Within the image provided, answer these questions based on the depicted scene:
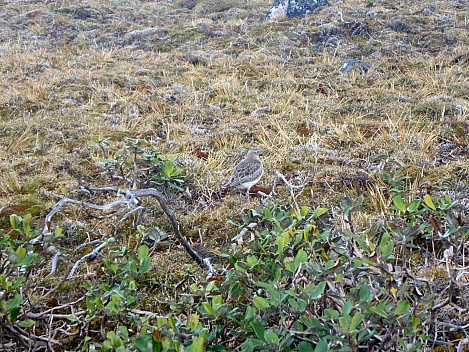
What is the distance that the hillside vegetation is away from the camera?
1.93 m

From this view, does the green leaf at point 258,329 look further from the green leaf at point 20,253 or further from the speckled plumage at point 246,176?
the speckled plumage at point 246,176

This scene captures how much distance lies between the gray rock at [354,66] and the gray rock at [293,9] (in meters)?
7.60

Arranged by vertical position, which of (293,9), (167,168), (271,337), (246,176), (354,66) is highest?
(293,9)

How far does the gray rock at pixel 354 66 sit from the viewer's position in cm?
1040

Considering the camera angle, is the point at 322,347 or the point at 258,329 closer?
the point at 322,347

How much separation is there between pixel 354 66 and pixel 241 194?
7.18 m

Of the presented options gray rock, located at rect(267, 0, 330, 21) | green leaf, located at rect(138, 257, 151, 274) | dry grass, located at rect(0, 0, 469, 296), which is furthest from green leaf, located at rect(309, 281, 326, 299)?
gray rock, located at rect(267, 0, 330, 21)

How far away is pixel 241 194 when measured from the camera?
183 inches

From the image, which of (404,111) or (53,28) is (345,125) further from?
(53,28)

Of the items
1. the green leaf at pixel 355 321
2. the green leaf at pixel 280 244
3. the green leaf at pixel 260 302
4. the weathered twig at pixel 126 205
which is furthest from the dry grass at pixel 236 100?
the green leaf at pixel 355 321

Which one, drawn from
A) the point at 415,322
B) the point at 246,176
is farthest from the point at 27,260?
the point at 246,176

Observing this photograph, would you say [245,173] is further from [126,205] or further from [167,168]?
[126,205]

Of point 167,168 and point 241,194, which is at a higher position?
point 167,168

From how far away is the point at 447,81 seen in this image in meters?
8.91
